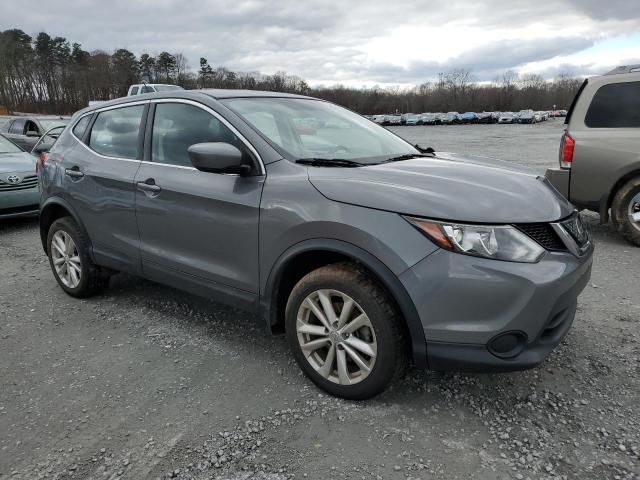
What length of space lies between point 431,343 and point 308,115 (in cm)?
193

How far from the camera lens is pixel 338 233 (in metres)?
2.49

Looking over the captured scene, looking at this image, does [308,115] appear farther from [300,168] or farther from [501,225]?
[501,225]

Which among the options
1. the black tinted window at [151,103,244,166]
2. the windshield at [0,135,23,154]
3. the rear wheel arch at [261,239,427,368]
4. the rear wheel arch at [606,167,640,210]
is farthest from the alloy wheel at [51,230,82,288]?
the rear wheel arch at [606,167,640,210]

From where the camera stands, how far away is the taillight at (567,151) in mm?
5719

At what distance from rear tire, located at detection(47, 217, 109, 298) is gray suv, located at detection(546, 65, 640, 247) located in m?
5.08

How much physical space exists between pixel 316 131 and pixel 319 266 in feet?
3.49

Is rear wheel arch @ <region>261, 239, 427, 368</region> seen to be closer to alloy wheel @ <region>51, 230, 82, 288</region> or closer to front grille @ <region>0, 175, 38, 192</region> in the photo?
alloy wheel @ <region>51, 230, 82, 288</region>

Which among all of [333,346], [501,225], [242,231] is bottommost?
[333,346]

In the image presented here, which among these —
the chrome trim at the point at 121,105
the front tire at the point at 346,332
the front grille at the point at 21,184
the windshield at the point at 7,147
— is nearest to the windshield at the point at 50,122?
the windshield at the point at 7,147

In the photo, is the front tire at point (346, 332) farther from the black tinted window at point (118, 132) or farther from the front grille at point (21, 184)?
the front grille at point (21, 184)

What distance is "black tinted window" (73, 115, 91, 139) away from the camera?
424 centimetres

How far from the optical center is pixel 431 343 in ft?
7.66

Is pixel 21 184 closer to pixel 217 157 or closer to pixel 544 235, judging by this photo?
pixel 217 157

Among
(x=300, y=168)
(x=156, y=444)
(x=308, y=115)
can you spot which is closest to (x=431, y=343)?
(x=300, y=168)
